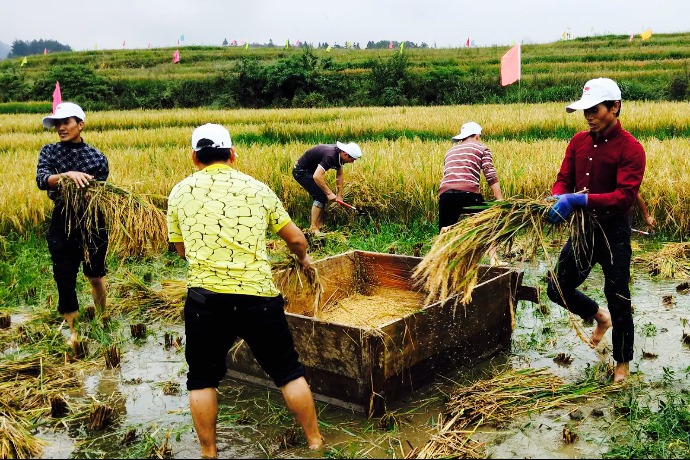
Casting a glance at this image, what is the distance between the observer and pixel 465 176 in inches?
255

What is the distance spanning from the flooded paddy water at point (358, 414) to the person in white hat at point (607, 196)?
350mm

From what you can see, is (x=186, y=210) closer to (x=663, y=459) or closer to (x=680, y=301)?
(x=663, y=459)

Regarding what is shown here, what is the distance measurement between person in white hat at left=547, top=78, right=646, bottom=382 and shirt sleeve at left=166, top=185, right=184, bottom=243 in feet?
6.86

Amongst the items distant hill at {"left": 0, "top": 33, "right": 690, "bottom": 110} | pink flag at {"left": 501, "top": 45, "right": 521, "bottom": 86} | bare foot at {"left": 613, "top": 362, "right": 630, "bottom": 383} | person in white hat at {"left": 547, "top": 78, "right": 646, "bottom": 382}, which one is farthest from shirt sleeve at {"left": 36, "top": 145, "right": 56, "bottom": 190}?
distant hill at {"left": 0, "top": 33, "right": 690, "bottom": 110}

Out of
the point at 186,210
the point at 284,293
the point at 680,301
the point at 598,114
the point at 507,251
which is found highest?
the point at 598,114

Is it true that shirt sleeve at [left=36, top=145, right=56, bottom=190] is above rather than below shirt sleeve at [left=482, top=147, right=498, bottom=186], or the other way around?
above

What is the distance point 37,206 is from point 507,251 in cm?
629

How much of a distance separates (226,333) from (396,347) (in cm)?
107

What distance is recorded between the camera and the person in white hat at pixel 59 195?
5082 mm

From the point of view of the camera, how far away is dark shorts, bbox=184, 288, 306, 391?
323 centimetres

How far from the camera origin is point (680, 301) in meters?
5.88

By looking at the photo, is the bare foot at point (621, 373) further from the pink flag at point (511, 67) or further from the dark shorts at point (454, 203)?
the pink flag at point (511, 67)

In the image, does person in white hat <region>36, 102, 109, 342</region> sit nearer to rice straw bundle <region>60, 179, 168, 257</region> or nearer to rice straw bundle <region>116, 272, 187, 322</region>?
rice straw bundle <region>60, 179, 168, 257</region>

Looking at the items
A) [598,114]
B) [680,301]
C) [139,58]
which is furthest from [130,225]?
[139,58]
